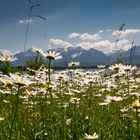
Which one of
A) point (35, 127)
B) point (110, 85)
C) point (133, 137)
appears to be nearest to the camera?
point (133, 137)

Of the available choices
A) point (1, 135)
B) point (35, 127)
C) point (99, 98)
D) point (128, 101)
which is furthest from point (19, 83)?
point (99, 98)

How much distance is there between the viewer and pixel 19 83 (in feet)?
9.41

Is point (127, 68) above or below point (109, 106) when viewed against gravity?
above

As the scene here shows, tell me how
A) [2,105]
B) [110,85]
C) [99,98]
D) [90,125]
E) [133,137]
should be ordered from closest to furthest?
[133,137] → [90,125] → [2,105] → [99,98] → [110,85]

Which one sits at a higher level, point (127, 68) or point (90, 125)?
point (127, 68)

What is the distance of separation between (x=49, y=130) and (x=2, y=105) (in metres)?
2.45

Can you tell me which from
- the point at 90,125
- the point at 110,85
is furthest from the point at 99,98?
the point at 90,125

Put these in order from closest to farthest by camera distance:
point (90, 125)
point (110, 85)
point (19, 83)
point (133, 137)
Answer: point (19, 83) < point (133, 137) < point (90, 125) < point (110, 85)

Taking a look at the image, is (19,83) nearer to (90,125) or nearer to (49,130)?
(49,130)

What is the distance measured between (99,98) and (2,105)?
2.16m

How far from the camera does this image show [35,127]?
14.0ft

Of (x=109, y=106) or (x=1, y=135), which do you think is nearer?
(x=1, y=135)

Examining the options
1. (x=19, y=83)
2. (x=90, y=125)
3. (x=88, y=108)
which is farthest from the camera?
(x=88, y=108)

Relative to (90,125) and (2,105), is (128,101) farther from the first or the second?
(2,105)
